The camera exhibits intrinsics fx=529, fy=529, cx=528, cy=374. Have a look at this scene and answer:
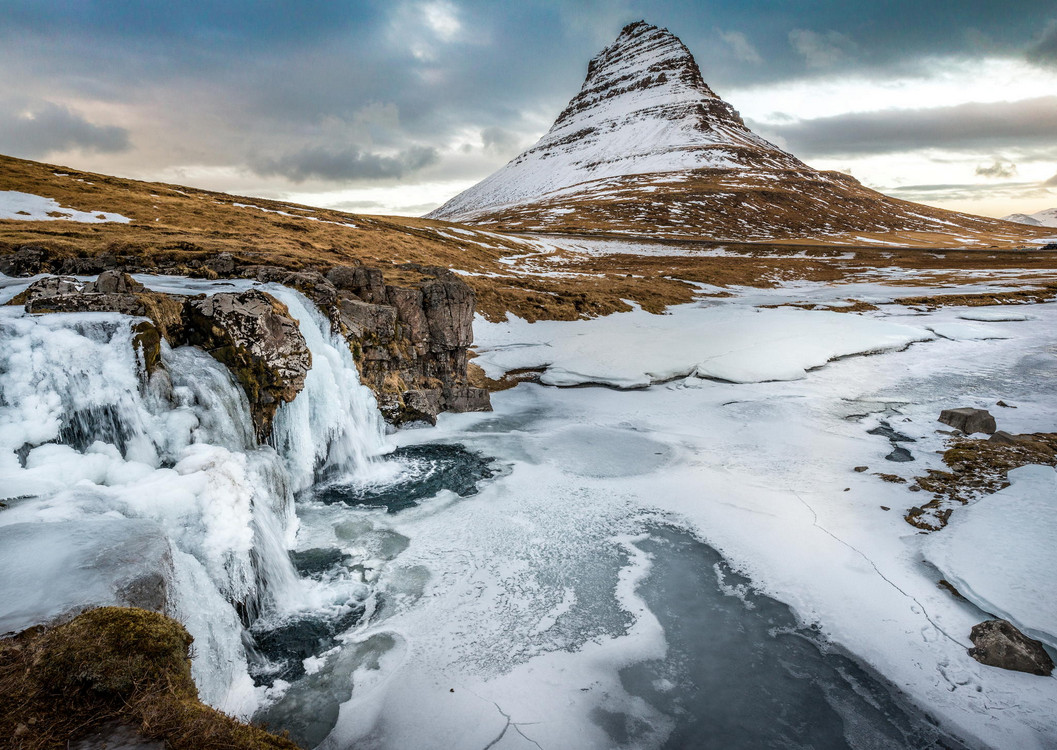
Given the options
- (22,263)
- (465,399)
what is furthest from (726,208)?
(22,263)

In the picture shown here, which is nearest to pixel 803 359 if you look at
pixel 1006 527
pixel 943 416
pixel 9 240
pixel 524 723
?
pixel 943 416

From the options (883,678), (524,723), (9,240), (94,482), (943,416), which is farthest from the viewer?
(9,240)

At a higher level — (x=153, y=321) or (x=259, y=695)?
(x=153, y=321)

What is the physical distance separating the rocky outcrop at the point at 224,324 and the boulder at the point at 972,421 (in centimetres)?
2255

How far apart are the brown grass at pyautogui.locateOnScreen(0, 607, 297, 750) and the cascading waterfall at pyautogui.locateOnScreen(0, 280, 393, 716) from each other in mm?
1495

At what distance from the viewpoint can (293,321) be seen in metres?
16.1

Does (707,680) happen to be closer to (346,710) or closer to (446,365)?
(346,710)

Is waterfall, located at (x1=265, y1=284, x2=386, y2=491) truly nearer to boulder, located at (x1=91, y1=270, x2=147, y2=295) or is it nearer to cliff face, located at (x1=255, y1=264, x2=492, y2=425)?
cliff face, located at (x1=255, y1=264, x2=492, y2=425)

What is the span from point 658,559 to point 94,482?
37.6 feet

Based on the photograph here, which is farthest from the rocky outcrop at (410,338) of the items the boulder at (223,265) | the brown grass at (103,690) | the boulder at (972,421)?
the boulder at (972,421)

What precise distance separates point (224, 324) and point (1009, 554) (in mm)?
19256

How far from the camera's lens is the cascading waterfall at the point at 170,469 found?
8188 millimetres

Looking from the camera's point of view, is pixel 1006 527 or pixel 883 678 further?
pixel 1006 527

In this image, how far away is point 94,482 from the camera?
31.8 ft
